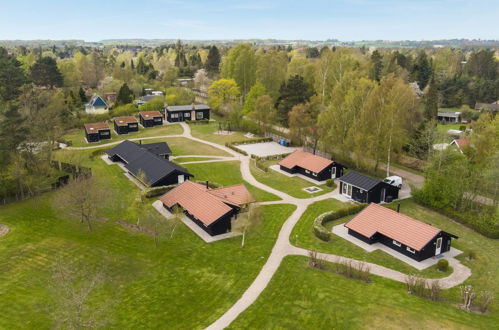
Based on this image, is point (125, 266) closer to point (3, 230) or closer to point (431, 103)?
point (3, 230)

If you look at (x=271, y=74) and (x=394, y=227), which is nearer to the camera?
(x=394, y=227)

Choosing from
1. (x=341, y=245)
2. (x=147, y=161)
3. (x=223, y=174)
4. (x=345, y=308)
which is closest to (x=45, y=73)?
(x=147, y=161)

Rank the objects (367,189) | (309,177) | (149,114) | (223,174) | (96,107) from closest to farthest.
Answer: (367,189) → (309,177) → (223,174) → (149,114) → (96,107)

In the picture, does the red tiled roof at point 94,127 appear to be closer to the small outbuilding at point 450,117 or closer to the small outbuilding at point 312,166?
the small outbuilding at point 312,166

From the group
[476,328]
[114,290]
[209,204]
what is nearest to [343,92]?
[209,204]

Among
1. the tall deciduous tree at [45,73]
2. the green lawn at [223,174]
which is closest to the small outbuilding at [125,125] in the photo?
the green lawn at [223,174]
